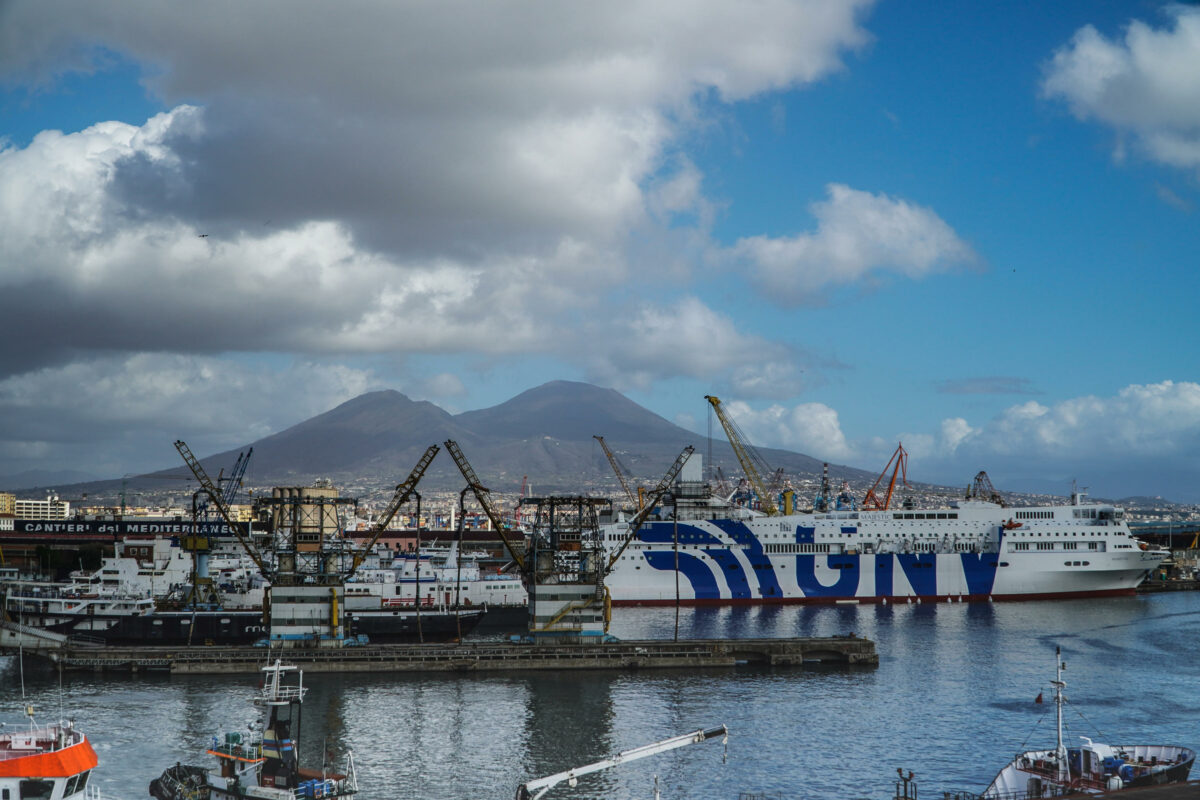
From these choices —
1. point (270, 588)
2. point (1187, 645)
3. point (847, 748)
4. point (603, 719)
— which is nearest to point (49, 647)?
point (270, 588)

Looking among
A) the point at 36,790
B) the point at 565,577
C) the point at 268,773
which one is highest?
the point at 565,577

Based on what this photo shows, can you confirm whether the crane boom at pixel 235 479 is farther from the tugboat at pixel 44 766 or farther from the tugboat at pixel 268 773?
the tugboat at pixel 44 766

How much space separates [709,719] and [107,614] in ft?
110

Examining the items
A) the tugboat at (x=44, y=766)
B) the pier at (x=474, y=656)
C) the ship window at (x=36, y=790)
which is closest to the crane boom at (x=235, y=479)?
the pier at (x=474, y=656)

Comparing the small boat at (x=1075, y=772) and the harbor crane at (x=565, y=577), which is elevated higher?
the harbor crane at (x=565, y=577)

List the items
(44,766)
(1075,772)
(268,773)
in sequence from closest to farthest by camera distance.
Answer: (44,766)
(268,773)
(1075,772)

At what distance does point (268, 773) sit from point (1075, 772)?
1886 centimetres

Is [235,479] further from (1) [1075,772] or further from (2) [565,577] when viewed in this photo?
(1) [1075,772]

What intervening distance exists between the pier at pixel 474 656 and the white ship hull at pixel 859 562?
2527 centimetres

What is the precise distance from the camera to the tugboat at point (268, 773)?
2219 cm

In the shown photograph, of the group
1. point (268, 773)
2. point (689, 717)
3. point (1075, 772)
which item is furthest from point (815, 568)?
point (268, 773)

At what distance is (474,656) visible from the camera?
46062mm

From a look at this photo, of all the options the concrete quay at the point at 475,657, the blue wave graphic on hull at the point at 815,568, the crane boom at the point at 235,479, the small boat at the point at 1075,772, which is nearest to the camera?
the small boat at the point at 1075,772

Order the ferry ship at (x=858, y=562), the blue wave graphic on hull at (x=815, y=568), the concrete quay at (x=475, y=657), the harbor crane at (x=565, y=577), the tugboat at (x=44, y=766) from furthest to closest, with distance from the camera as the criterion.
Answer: the blue wave graphic on hull at (x=815, y=568) → the ferry ship at (x=858, y=562) → the harbor crane at (x=565, y=577) → the concrete quay at (x=475, y=657) → the tugboat at (x=44, y=766)
